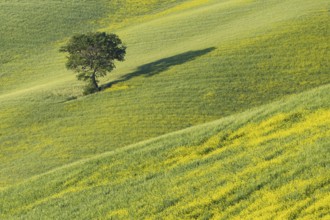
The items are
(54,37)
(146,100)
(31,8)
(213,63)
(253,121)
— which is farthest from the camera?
(31,8)

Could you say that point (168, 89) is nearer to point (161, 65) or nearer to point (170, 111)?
point (170, 111)

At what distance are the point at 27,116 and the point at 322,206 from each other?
4078cm

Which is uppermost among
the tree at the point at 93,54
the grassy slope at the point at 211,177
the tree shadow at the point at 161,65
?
the tree at the point at 93,54

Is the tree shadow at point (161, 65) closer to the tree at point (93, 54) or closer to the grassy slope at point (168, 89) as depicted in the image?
the grassy slope at point (168, 89)

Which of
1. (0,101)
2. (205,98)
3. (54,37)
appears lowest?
(205,98)

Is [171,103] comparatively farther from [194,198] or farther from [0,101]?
[194,198]

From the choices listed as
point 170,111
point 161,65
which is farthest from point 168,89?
point 161,65

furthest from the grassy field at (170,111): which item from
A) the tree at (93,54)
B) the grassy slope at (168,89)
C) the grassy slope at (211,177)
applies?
the tree at (93,54)

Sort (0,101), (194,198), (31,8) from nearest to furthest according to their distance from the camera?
1. (194,198)
2. (0,101)
3. (31,8)

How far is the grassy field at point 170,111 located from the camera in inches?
841

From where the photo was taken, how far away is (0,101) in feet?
201

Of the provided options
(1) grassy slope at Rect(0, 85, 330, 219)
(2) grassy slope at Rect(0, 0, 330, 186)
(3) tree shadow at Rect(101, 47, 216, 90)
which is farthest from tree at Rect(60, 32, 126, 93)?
(1) grassy slope at Rect(0, 85, 330, 219)

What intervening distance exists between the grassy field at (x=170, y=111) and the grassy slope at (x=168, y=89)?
0.61 ft

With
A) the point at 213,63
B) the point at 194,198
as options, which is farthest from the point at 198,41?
the point at 194,198
